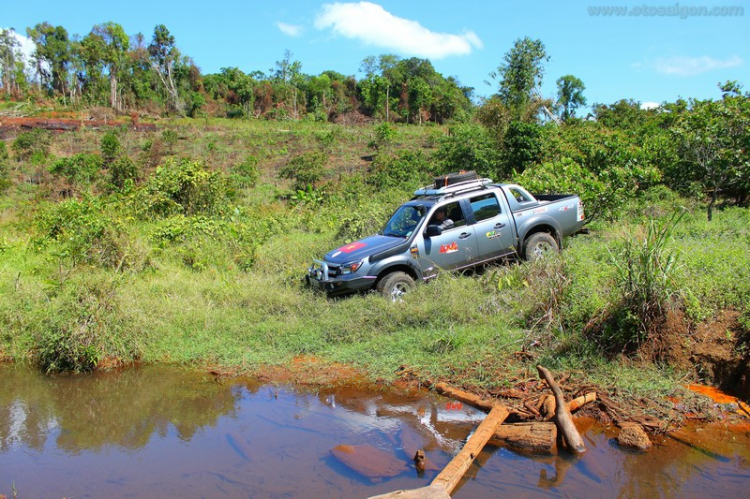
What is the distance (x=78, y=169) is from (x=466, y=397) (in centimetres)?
2521

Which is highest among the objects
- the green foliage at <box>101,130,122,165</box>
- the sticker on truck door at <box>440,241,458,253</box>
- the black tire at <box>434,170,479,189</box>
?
the green foliage at <box>101,130,122,165</box>

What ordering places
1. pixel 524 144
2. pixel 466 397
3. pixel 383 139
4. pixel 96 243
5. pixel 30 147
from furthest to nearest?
pixel 383 139 → pixel 30 147 → pixel 524 144 → pixel 96 243 → pixel 466 397

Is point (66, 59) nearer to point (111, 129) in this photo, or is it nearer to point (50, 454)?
point (111, 129)

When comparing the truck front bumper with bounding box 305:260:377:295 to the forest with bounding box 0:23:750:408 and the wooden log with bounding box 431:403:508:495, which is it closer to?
the forest with bounding box 0:23:750:408

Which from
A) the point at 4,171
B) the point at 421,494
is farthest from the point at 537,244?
the point at 4,171

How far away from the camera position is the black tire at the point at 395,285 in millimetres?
8531

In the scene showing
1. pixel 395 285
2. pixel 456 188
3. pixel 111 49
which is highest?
pixel 111 49

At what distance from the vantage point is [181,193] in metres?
15.5

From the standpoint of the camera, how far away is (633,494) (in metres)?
4.30

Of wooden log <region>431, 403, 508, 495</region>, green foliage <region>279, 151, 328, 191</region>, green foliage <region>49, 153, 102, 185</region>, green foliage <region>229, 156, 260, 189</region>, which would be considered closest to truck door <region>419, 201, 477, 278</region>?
wooden log <region>431, 403, 508, 495</region>

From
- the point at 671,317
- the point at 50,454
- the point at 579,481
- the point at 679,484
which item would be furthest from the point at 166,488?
the point at 671,317

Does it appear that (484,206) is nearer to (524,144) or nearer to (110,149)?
(524,144)

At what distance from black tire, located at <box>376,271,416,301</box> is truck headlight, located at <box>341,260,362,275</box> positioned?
43 centimetres

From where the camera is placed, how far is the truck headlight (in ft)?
28.0
